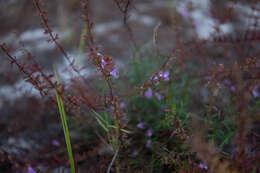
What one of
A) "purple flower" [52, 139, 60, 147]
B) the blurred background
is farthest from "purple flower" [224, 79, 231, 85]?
"purple flower" [52, 139, 60, 147]

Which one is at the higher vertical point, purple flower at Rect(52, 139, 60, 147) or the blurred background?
the blurred background

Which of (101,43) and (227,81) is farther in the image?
(101,43)

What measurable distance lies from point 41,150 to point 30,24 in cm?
265

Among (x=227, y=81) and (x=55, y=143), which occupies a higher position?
(x=227, y=81)

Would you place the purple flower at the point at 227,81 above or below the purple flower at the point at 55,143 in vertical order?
above

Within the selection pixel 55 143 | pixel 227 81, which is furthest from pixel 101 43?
pixel 227 81

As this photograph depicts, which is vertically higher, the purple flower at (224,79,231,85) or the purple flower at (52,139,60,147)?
the purple flower at (224,79,231,85)

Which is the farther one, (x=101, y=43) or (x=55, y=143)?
(x=101, y=43)

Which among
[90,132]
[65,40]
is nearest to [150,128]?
[90,132]

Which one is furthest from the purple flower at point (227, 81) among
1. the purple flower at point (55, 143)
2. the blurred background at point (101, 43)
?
the purple flower at point (55, 143)

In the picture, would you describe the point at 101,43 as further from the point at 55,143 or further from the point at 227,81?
the point at 227,81

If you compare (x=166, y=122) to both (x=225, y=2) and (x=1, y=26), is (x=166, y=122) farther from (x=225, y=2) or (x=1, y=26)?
(x=1, y=26)

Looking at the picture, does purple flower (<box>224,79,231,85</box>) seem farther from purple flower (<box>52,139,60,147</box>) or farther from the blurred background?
purple flower (<box>52,139,60,147</box>)

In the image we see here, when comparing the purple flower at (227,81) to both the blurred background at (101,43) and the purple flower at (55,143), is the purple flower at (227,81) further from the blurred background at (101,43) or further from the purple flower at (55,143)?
the purple flower at (55,143)
